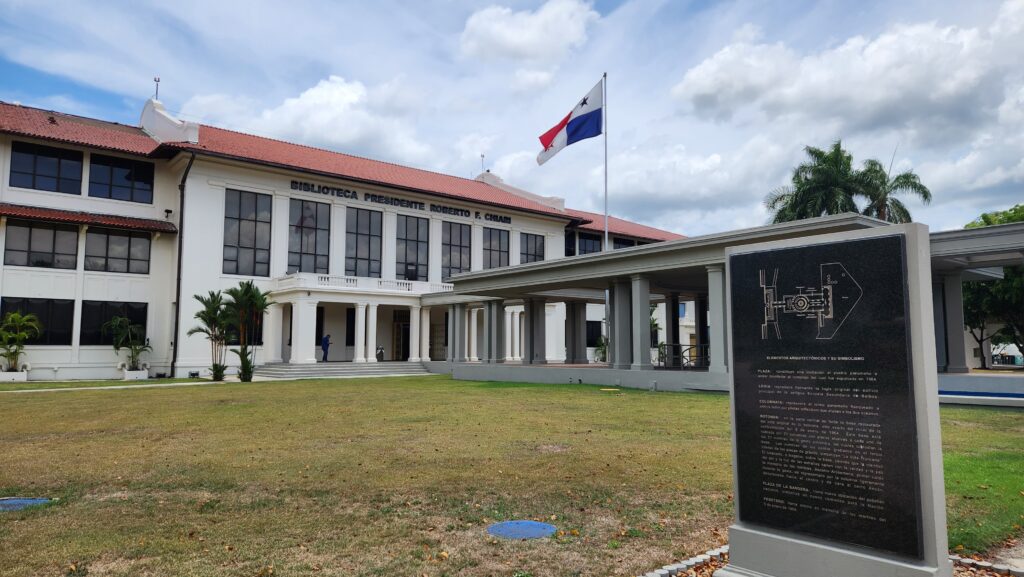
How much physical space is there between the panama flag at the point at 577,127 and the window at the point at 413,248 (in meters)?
15.8

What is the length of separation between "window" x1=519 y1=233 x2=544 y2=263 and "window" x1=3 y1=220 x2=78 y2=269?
94.5ft

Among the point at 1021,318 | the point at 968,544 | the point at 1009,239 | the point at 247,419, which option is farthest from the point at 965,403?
the point at 1021,318

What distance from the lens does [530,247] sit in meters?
51.9

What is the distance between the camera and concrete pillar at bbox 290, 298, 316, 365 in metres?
36.2

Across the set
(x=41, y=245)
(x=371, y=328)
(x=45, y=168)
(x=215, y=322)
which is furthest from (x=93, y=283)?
(x=371, y=328)

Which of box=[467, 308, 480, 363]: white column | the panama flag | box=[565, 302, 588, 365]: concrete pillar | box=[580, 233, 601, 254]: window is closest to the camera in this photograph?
the panama flag

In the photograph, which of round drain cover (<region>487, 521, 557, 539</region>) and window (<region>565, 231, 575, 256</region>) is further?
window (<region>565, 231, 575, 256</region>)

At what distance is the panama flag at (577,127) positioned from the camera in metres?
30.1

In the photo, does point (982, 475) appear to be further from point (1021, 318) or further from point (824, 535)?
point (1021, 318)

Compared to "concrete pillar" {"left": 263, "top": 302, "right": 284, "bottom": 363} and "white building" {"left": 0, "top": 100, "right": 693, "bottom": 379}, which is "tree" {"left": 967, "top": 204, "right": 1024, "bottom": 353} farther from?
"concrete pillar" {"left": 263, "top": 302, "right": 284, "bottom": 363}

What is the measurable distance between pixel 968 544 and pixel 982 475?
10.5 ft

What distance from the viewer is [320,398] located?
797 inches

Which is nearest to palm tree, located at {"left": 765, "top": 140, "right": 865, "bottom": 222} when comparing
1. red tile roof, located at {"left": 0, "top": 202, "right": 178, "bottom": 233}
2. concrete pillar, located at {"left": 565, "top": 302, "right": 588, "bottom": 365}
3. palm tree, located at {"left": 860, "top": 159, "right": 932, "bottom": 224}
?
palm tree, located at {"left": 860, "top": 159, "right": 932, "bottom": 224}

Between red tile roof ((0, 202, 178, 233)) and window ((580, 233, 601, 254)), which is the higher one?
window ((580, 233, 601, 254))
